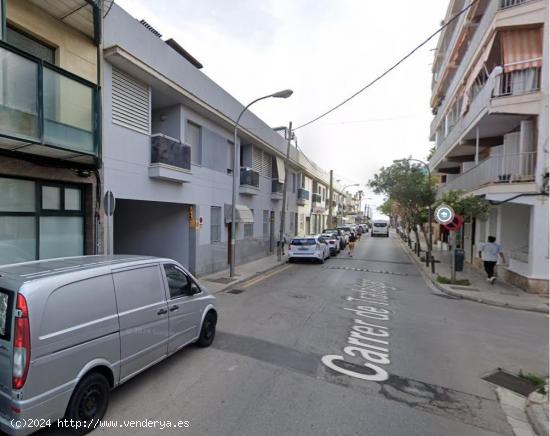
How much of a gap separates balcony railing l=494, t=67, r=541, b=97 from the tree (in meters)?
6.56

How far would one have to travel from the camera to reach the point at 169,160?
9.39m

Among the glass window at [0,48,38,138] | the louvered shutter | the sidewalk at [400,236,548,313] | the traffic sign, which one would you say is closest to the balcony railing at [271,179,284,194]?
the sidewalk at [400,236,548,313]

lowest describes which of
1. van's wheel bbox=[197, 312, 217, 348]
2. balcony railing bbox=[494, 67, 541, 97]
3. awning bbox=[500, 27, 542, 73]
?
van's wheel bbox=[197, 312, 217, 348]

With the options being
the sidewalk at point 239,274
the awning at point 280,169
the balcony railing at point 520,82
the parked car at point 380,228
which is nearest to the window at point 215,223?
the sidewalk at point 239,274

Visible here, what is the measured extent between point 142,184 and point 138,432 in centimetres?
710

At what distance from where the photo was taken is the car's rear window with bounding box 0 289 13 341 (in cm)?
261

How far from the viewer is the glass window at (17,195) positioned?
18.3 feet

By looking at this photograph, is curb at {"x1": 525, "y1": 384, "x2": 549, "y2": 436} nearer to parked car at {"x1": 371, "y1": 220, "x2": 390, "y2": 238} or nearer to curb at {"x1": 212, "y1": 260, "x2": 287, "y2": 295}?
curb at {"x1": 212, "y1": 260, "x2": 287, "y2": 295}

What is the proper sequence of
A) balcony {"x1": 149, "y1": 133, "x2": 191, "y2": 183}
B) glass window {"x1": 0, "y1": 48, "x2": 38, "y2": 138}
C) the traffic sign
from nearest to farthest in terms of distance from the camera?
1. glass window {"x1": 0, "y1": 48, "x2": 38, "y2": 138}
2. balcony {"x1": 149, "y1": 133, "x2": 191, "y2": 183}
3. the traffic sign

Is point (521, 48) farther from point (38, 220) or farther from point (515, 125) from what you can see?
point (38, 220)

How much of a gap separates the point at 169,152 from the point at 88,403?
25.1 feet

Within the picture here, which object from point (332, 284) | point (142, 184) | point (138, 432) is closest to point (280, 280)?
point (332, 284)

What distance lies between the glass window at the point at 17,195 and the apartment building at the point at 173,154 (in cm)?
173

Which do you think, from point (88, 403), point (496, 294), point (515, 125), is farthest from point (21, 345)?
point (515, 125)
